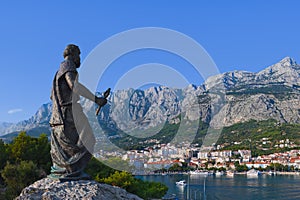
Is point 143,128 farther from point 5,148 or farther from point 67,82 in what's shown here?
point 67,82

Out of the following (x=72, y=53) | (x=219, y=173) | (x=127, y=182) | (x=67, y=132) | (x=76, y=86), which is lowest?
(x=219, y=173)

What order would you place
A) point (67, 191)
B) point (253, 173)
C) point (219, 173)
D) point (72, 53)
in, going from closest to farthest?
point (67, 191)
point (72, 53)
point (253, 173)
point (219, 173)

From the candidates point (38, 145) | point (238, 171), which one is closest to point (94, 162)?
point (38, 145)

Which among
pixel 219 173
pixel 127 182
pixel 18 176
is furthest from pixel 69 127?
pixel 219 173

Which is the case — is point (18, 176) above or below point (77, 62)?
below

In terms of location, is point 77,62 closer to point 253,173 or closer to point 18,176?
point 18,176

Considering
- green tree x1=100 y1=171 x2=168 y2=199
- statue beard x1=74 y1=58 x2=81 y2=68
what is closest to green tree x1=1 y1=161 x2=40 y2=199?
green tree x1=100 y1=171 x2=168 y2=199
